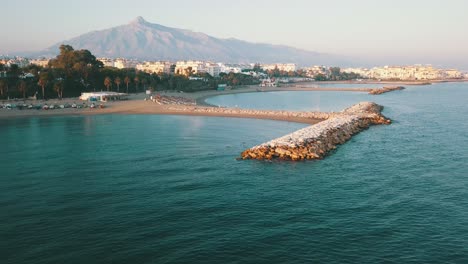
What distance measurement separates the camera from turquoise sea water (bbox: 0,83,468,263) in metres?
15.8

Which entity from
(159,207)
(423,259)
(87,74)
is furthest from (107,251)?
(87,74)

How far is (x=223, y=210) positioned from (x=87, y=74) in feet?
244

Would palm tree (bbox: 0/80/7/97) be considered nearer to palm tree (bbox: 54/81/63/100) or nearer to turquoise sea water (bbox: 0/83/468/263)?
palm tree (bbox: 54/81/63/100)

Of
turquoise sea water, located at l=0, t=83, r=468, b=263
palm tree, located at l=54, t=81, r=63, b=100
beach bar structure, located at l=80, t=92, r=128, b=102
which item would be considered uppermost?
palm tree, located at l=54, t=81, r=63, b=100

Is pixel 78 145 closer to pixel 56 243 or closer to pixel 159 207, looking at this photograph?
pixel 159 207

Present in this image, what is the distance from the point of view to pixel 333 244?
16500mm

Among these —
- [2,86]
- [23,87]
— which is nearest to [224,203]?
[23,87]

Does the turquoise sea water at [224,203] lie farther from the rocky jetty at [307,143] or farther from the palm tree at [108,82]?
the palm tree at [108,82]

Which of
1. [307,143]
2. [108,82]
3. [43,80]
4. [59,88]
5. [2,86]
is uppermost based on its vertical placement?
[43,80]

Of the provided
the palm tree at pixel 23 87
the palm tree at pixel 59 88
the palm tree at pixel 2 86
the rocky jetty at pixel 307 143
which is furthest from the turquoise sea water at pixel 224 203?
the palm tree at pixel 59 88

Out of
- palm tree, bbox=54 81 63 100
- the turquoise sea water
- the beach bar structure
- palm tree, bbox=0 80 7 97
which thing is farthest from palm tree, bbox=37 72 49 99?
the turquoise sea water

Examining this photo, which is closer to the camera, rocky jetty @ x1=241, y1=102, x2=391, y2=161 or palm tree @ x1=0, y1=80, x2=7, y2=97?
rocky jetty @ x1=241, y1=102, x2=391, y2=161

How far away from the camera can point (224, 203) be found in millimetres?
21312

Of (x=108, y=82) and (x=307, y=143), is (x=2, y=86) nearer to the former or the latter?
(x=108, y=82)
